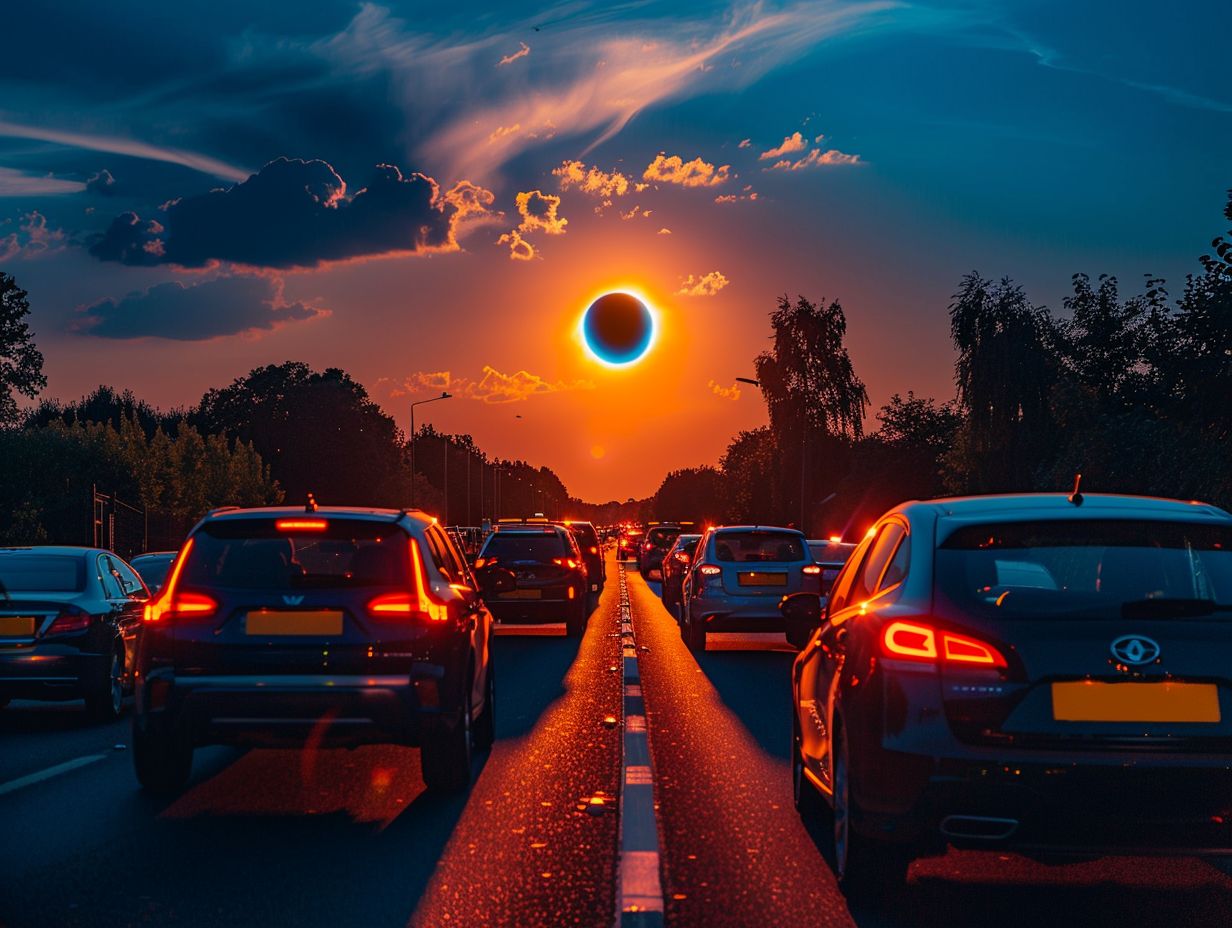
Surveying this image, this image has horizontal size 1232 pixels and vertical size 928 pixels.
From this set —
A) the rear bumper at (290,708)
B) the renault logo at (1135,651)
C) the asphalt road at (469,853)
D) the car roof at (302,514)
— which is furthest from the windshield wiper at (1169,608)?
the car roof at (302,514)

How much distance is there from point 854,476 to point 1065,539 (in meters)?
69.9

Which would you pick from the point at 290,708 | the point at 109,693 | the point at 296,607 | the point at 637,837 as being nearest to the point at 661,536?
Answer: the point at 109,693

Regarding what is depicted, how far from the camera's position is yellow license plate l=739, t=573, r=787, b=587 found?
19.8 metres

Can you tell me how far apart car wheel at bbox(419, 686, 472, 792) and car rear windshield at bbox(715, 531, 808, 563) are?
1173 cm

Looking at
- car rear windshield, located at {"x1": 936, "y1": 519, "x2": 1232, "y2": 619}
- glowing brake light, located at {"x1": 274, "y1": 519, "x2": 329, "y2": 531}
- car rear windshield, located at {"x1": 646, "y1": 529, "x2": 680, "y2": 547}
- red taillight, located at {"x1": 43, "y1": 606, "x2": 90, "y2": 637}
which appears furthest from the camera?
car rear windshield, located at {"x1": 646, "y1": 529, "x2": 680, "y2": 547}

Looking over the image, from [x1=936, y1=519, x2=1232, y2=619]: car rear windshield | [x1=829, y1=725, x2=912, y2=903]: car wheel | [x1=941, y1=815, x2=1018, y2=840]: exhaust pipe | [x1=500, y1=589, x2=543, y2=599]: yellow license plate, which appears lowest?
[x1=829, y1=725, x2=912, y2=903]: car wheel

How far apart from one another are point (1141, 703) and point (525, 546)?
19.3 metres

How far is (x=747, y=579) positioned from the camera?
19797mm

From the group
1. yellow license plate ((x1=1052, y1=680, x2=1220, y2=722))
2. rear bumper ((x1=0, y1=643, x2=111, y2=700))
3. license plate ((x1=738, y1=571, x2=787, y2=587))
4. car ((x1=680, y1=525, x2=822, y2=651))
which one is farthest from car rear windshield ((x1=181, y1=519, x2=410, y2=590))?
license plate ((x1=738, y1=571, x2=787, y2=587))

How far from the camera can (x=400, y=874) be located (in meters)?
6.34

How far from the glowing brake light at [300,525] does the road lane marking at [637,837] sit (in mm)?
2238

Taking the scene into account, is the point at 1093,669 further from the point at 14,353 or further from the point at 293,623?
the point at 14,353

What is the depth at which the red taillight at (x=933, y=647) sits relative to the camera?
5.41 m

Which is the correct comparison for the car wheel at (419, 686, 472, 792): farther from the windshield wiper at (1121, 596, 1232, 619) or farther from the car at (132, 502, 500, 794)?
the windshield wiper at (1121, 596, 1232, 619)
